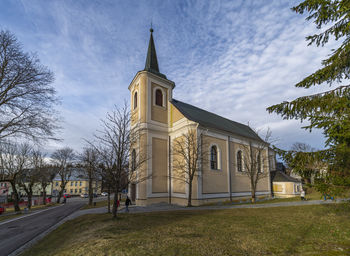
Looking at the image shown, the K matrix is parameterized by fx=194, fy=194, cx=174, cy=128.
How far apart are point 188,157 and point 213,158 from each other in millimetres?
4209

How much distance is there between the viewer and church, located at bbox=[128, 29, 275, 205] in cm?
1939

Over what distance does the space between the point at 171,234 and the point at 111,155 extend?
6.63 meters

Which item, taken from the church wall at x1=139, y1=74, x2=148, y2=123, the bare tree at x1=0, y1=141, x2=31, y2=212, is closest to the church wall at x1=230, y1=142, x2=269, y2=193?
the church wall at x1=139, y1=74, x2=148, y2=123

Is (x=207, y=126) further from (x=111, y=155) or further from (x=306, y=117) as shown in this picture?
(x=306, y=117)

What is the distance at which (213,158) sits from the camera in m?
22.0

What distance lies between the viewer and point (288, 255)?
5422 mm

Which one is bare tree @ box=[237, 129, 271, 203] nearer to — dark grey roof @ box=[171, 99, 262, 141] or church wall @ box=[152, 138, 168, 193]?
dark grey roof @ box=[171, 99, 262, 141]

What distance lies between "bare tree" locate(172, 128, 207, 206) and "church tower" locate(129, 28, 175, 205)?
1.44 meters

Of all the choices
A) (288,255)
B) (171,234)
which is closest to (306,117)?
(288,255)

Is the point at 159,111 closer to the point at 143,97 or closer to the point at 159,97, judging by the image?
the point at 159,97

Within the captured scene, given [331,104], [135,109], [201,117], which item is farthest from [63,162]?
[331,104]

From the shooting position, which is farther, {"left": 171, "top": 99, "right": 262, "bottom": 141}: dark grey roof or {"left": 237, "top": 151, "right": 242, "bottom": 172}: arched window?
{"left": 237, "top": 151, "right": 242, "bottom": 172}: arched window

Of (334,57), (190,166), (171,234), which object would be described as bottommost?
(171,234)

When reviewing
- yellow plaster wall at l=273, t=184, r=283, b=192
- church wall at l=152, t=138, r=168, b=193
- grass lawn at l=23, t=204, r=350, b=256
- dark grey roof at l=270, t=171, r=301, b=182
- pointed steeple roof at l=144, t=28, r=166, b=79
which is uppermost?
pointed steeple roof at l=144, t=28, r=166, b=79
